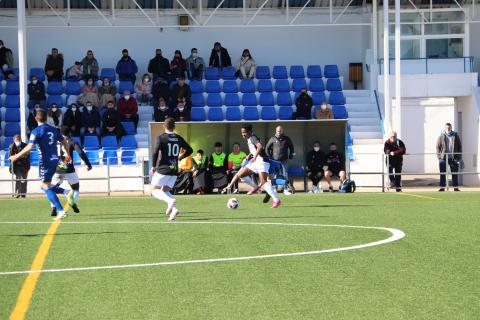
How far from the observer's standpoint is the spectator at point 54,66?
33.2 metres

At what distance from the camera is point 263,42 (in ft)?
120

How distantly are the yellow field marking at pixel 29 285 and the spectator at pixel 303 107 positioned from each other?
19.1 meters

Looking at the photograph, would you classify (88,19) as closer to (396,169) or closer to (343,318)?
(396,169)

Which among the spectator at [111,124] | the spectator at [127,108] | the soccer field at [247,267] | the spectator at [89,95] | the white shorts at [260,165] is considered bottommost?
the soccer field at [247,267]

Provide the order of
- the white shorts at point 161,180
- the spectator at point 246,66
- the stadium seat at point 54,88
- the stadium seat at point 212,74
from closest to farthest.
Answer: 1. the white shorts at point 161,180
2. the stadium seat at point 54,88
3. the spectator at point 246,66
4. the stadium seat at point 212,74

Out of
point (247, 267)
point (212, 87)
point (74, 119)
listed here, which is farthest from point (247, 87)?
point (247, 267)

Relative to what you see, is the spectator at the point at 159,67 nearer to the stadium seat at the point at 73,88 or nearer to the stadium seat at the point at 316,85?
the stadium seat at the point at 73,88

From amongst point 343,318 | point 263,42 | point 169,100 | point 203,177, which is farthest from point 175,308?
point 263,42

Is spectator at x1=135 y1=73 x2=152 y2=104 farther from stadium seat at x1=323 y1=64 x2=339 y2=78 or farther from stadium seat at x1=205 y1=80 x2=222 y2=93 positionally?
stadium seat at x1=323 y1=64 x2=339 y2=78

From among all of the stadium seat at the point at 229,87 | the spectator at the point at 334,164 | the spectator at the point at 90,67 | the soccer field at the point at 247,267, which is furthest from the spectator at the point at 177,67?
the soccer field at the point at 247,267

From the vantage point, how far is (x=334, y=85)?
34094 mm

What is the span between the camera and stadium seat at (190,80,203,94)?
33.5 meters

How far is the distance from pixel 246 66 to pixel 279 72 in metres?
1.25

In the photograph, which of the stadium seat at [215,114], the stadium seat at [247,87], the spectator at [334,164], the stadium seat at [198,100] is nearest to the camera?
the spectator at [334,164]
